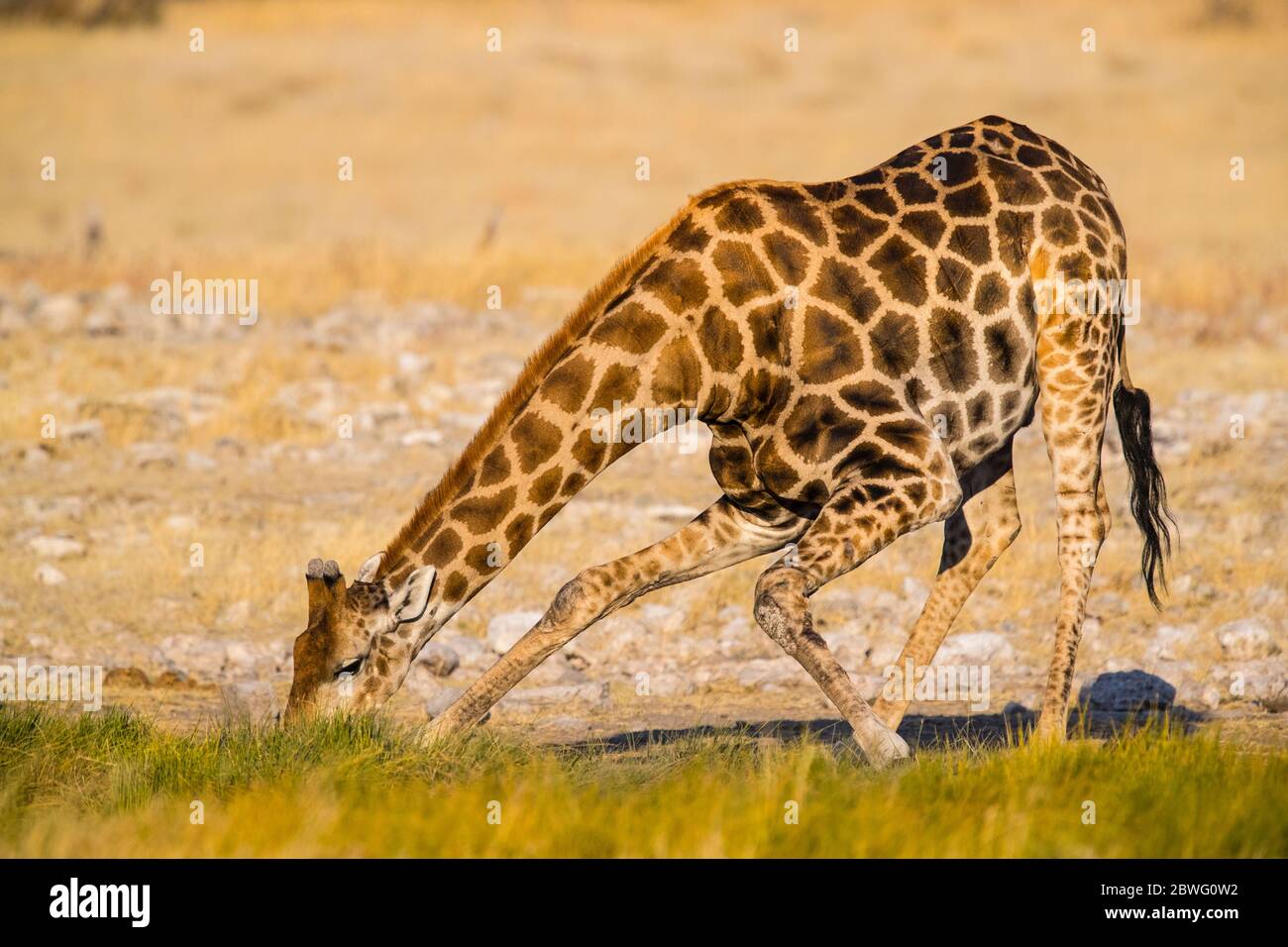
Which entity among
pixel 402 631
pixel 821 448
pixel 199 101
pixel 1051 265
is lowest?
pixel 402 631

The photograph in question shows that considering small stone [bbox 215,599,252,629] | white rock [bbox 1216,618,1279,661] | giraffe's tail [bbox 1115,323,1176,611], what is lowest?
white rock [bbox 1216,618,1279,661]

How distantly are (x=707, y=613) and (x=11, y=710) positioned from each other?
4148 millimetres

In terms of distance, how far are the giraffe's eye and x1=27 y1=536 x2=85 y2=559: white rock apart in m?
4.70

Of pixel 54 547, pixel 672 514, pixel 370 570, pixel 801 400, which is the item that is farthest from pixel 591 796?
pixel 54 547

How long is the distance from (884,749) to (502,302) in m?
11.4

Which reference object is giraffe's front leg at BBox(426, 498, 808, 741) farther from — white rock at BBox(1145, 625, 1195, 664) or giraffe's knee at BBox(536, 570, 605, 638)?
white rock at BBox(1145, 625, 1195, 664)

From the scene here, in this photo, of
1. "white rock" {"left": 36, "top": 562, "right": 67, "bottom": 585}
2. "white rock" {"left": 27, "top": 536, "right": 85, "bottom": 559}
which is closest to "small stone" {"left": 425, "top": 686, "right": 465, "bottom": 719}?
"white rock" {"left": 36, "top": 562, "right": 67, "bottom": 585}

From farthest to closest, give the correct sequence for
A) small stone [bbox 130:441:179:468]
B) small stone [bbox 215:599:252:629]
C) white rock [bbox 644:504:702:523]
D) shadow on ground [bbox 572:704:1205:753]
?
small stone [bbox 130:441:179:468] < white rock [bbox 644:504:702:523] < small stone [bbox 215:599:252:629] < shadow on ground [bbox 572:704:1205:753]

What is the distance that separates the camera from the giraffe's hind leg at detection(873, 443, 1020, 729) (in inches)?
306

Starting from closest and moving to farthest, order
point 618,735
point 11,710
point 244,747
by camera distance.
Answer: point 244,747 < point 11,710 < point 618,735

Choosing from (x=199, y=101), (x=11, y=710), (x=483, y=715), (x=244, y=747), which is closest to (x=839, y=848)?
(x=483, y=715)

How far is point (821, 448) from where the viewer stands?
679cm

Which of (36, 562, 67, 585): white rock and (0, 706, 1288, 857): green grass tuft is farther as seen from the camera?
(36, 562, 67, 585): white rock

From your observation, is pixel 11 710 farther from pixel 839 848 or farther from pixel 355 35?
pixel 355 35
